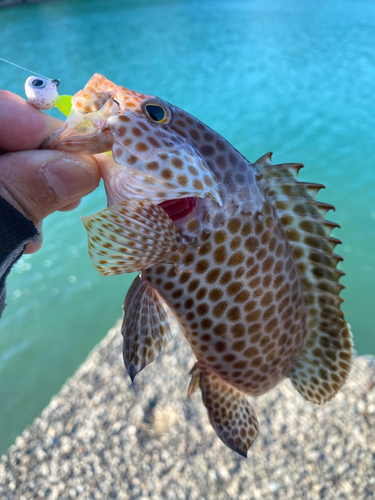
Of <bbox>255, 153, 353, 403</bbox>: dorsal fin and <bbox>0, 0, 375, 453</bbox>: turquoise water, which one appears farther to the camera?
<bbox>0, 0, 375, 453</bbox>: turquoise water

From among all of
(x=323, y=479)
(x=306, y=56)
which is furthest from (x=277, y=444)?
(x=306, y=56)

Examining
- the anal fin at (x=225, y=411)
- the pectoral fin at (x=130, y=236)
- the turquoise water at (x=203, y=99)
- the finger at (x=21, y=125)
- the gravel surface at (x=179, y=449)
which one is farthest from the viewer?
the turquoise water at (x=203, y=99)

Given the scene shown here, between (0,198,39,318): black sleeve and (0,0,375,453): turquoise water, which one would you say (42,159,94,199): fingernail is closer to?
(0,198,39,318): black sleeve

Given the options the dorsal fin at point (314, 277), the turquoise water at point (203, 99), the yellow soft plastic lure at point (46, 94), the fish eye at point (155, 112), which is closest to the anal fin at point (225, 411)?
the dorsal fin at point (314, 277)

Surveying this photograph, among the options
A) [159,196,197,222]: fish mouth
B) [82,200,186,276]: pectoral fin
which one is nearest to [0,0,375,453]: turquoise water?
[82,200,186,276]: pectoral fin

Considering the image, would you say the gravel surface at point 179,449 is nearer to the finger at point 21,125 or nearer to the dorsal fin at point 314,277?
the dorsal fin at point 314,277

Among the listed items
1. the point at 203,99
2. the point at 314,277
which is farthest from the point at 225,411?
the point at 203,99
